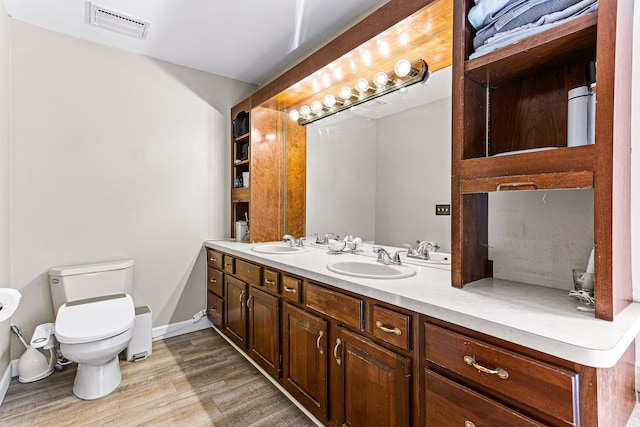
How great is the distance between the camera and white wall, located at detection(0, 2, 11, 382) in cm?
195

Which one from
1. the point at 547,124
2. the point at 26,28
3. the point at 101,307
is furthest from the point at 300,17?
the point at 101,307

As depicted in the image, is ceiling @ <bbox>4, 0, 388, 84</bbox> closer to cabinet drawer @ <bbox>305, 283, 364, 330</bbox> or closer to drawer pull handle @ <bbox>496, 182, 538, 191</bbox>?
drawer pull handle @ <bbox>496, 182, 538, 191</bbox>

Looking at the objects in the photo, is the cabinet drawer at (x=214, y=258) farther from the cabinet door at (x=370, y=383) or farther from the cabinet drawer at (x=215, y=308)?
the cabinet door at (x=370, y=383)

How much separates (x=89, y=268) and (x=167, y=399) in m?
1.10

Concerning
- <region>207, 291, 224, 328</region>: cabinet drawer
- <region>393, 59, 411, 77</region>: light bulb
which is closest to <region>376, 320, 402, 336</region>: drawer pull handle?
<region>393, 59, 411, 77</region>: light bulb

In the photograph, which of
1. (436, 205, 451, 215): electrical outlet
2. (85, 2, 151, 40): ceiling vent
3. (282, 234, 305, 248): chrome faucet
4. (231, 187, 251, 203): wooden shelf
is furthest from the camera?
(231, 187, 251, 203): wooden shelf

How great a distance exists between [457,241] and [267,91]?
203 centimetres

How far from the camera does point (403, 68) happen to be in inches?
70.6

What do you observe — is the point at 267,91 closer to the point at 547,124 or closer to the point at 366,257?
the point at 366,257

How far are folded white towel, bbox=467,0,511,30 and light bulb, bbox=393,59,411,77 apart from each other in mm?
582

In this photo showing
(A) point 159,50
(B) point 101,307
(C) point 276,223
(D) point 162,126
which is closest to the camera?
(B) point 101,307

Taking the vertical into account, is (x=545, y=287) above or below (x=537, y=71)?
below

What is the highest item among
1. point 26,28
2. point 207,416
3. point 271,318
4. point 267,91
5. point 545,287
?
point 26,28

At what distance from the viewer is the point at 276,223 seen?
9.61ft
